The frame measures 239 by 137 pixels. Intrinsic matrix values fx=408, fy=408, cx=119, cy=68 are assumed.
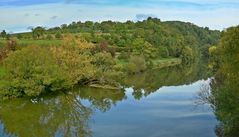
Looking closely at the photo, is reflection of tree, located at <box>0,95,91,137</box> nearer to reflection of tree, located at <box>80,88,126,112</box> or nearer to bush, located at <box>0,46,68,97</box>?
bush, located at <box>0,46,68,97</box>

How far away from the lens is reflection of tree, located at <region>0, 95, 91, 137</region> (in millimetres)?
33031

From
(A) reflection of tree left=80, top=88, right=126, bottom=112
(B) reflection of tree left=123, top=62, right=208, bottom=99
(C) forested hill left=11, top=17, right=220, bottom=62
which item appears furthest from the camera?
(C) forested hill left=11, top=17, right=220, bottom=62

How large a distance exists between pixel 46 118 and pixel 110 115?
20.1ft

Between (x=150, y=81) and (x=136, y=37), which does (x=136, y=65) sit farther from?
(x=136, y=37)

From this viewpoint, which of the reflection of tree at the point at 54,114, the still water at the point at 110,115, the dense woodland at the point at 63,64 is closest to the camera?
the still water at the point at 110,115

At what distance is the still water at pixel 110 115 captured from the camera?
32469 mm

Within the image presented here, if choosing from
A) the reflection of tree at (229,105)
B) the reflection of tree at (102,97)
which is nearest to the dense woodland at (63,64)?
the reflection of tree at (102,97)

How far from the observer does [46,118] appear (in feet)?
125

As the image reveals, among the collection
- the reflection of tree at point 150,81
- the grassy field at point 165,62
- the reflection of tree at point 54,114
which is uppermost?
the reflection of tree at point 54,114

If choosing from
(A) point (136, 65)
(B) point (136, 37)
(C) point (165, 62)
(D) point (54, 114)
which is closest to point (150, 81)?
(A) point (136, 65)

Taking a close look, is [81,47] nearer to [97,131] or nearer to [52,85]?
[52,85]

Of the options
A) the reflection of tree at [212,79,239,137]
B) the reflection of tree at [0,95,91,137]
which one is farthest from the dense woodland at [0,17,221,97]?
the reflection of tree at [212,79,239,137]

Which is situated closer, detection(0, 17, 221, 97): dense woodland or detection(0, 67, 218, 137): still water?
detection(0, 67, 218, 137): still water

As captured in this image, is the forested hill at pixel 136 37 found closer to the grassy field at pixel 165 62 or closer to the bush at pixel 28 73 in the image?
the grassy field at pixel 165 62
